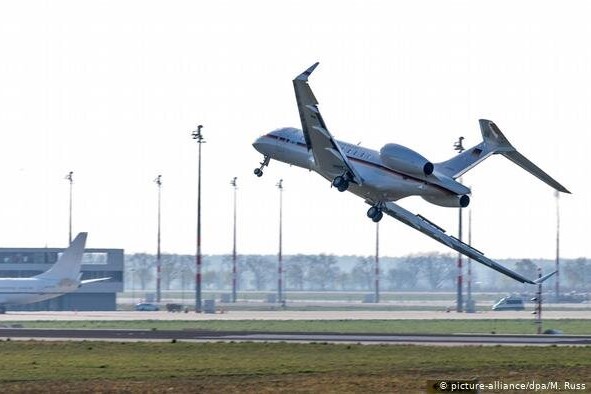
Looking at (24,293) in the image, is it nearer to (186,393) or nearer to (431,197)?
(431,197)

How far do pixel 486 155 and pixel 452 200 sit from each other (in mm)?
3582

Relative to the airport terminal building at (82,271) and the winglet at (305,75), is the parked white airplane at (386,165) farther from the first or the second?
the airport terminal building at (82,271)

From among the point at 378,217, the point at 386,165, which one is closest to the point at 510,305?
the point at 378,217

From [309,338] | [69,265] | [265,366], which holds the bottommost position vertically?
[265,366]

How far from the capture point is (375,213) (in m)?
81.9

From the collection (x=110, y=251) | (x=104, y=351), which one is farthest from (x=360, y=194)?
(x=110, y=251)

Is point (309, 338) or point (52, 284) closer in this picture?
point (309, 338)

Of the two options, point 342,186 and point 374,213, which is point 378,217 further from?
point 342,186

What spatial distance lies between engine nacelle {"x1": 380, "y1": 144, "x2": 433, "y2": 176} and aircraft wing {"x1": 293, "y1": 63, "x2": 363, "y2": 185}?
135 inches

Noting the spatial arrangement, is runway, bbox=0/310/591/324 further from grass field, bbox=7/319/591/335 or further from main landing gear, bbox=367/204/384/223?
main landing gear, bbox=367/204/384/223

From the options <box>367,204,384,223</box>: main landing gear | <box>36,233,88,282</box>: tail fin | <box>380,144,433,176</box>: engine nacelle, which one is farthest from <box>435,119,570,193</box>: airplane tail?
<box>36,233,88,282</box>: tail fin

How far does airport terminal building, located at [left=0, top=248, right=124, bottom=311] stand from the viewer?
18150 cm

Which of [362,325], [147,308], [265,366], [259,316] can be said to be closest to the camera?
[265,366]

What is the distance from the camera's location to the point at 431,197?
258ft
